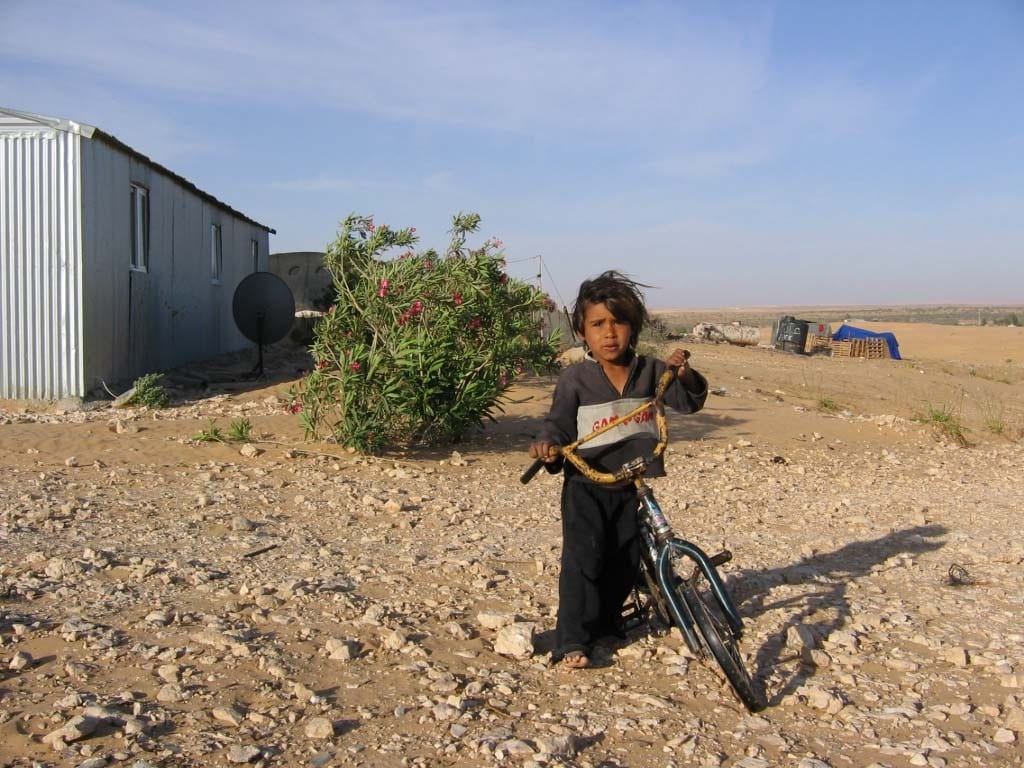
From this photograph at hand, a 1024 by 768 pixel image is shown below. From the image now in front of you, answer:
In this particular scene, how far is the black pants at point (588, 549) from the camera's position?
343 cm

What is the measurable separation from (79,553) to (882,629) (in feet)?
12.2

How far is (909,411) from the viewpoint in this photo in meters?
14.0

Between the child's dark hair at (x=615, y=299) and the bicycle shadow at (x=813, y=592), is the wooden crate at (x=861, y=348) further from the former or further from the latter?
the child's dark hair at (x=615, y=299)

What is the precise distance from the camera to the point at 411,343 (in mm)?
7590

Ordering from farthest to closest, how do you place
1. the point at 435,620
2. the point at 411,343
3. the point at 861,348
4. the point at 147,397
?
the point at 861,348 < the point at 147,397 < the point at 411,343 < the point at 435,620

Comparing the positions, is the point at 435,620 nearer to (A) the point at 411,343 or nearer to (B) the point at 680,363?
(B) the point at 680,363

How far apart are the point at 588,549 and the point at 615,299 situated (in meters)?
0.94

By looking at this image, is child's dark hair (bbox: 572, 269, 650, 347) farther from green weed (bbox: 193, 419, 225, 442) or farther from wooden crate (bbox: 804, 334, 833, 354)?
wooden crate (bbox: 804, 334, 833, 354)

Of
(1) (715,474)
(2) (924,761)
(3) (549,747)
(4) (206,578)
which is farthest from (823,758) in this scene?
(1) (715,474)

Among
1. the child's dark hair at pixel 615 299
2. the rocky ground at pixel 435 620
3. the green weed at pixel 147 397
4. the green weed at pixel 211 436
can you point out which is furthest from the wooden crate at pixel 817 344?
the child's dark hair at pixel 615 299

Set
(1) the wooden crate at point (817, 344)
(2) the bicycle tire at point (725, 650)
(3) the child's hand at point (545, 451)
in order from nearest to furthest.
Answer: (2) the bicycle tire at point (725, 650) → (3) the child's hand at point (545, 451) → (1) the wooden crate at point (817, 344)

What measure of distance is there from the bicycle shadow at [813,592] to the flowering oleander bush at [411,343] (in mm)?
3653

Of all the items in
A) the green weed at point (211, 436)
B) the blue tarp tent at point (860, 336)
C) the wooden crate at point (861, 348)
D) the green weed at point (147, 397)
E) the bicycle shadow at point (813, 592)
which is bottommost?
the bicycle shadow at point (813, 592)

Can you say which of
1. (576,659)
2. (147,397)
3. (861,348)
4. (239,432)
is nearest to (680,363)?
(576,659)
